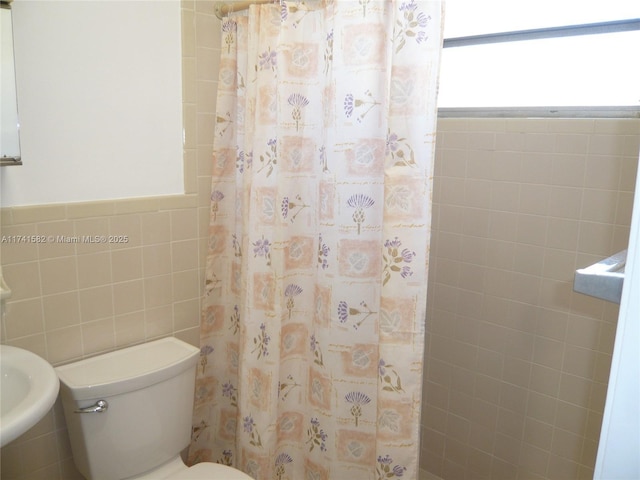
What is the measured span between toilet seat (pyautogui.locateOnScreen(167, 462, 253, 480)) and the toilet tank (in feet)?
0.40

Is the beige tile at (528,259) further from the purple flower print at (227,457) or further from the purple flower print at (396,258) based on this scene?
the purple flower print at (227,457)

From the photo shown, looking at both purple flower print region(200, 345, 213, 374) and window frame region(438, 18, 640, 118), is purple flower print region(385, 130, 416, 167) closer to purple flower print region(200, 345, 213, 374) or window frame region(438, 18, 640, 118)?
window frame region(438, 18, 640, 118)

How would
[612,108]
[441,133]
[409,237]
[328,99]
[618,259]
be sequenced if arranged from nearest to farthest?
[618,259]
[409,237]
[328,99]
[612,108]
[441,133]

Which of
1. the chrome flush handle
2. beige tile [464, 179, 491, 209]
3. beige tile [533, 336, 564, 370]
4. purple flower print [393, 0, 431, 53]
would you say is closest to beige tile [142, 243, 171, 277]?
the chrome flush handle

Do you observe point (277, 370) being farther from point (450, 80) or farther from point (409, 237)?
point (450, 80)

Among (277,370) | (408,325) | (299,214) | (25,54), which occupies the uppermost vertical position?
(25,54)

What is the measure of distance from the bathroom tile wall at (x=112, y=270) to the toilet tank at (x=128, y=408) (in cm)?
10

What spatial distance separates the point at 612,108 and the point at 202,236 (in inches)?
60.6

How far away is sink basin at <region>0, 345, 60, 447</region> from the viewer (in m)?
1.03

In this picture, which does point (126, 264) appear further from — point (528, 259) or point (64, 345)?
point (528, 259)

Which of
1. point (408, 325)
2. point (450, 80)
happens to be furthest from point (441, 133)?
point (408, 325)

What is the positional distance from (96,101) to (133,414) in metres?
1.02

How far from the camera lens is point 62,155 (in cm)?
156

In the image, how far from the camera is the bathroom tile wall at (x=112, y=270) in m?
1.54
